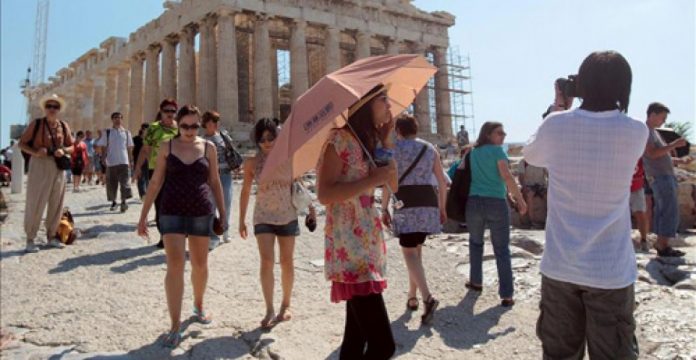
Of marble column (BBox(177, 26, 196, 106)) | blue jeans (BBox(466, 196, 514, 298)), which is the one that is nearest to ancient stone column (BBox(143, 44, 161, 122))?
marble column (BBox(177, 26, 196, 106))

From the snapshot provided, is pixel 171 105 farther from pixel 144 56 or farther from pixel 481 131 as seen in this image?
pixel 144 56

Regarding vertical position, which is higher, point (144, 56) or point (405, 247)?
point (144, 56)

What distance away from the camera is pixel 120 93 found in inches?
1396

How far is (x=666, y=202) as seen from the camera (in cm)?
633

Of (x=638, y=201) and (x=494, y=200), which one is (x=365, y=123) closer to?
(x=494, y=200)

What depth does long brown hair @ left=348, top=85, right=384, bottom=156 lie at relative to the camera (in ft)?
9.17

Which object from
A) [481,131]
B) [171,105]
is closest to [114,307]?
[171,105]

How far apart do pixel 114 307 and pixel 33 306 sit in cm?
75

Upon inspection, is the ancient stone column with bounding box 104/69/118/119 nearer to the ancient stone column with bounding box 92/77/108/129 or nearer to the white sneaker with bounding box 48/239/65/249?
the ancient stone column with bounding box 92/77/108/129

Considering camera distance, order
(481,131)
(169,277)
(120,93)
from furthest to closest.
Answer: (120,93), (481,131), (169,277)

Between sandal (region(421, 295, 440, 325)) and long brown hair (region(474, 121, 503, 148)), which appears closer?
sandal (region(421, 295, 440, 325))

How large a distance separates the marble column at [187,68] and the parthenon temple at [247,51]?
0.17 ft

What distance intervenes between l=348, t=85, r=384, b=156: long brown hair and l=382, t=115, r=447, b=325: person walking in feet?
5.90

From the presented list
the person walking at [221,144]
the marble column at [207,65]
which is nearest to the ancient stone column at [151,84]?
the marble column at [207,65]
